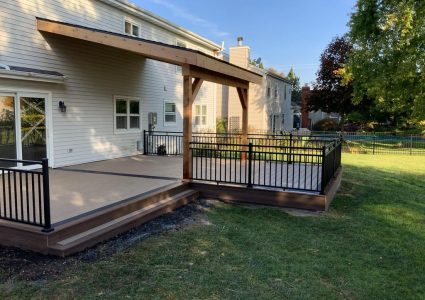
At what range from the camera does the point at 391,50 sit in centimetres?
1373

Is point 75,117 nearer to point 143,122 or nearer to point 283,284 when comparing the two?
point 143,122

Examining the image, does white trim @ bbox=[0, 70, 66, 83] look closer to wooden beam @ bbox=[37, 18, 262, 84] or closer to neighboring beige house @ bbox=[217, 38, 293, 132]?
wooden beam @ bbox=[37, 18, 262, 84]

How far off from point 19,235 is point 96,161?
6.42 m

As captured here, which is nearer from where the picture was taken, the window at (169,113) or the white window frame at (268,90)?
the window at (169,113)

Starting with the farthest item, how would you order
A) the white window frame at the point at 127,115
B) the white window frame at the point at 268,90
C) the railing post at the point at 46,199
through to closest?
the white window frame at the point at 268,90
the white window frame at the point at 127,115
the railing post at the point at 46,199

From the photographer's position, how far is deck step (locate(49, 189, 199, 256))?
14.3 feet

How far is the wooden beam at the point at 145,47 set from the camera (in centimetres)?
715

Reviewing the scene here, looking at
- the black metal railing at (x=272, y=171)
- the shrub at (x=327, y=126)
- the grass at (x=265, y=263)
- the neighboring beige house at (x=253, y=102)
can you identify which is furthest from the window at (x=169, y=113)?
the shrub at (x=327, y=126)

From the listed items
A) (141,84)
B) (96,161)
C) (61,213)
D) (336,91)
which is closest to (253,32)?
(336,91)

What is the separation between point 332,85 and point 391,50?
14.2 m

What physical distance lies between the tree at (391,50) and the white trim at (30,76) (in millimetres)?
11602

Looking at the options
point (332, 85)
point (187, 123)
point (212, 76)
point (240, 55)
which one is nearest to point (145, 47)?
point (187, 123)

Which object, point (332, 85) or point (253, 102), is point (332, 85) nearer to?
point (332, 85)

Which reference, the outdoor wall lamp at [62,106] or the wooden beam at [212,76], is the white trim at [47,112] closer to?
the outdoor wall lamp at [62,106]
